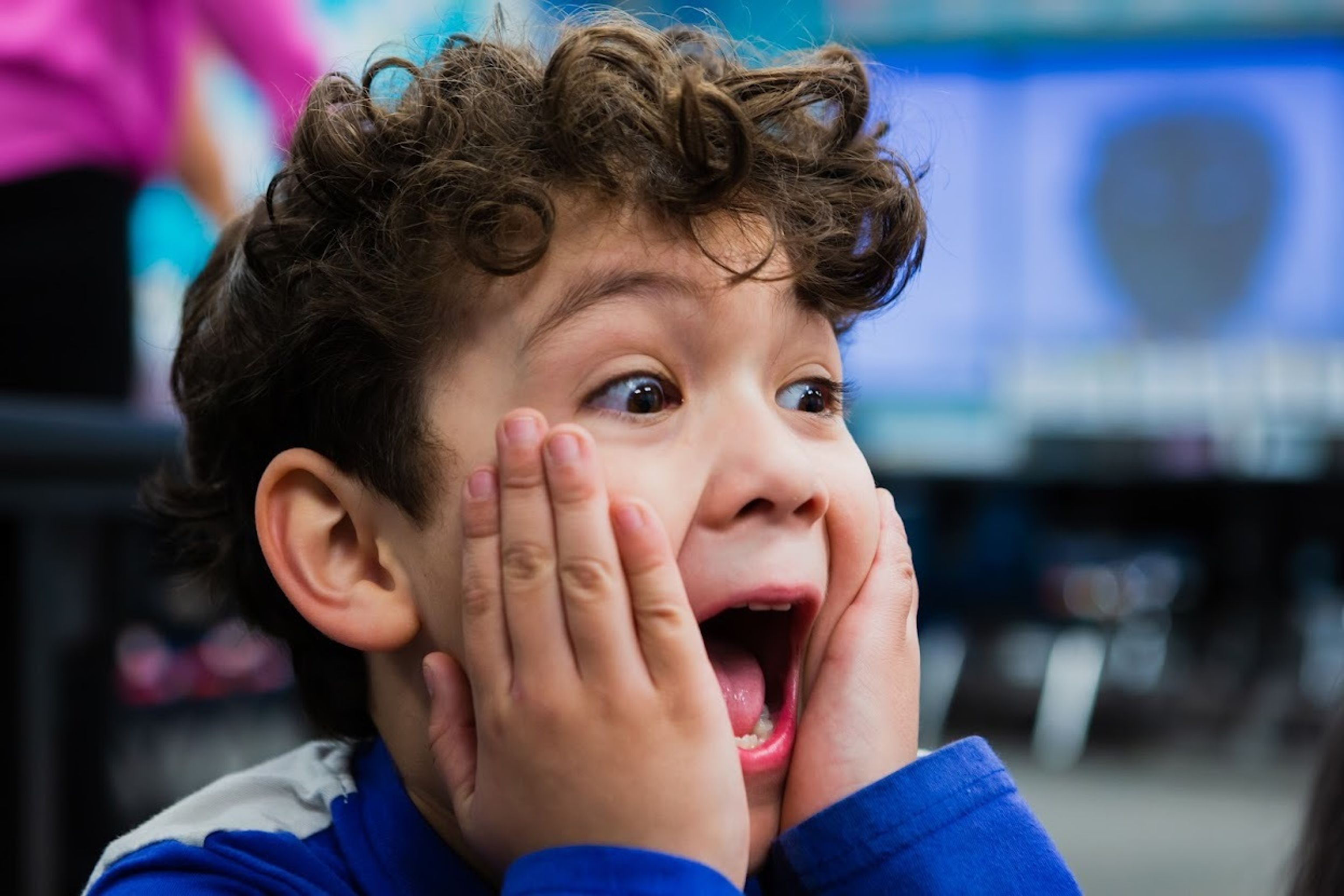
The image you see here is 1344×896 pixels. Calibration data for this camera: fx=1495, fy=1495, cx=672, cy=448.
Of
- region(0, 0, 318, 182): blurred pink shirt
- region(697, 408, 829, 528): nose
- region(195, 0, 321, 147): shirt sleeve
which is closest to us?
region(697, 408, 829, 528): nose

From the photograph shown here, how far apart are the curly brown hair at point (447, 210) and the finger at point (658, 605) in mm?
153

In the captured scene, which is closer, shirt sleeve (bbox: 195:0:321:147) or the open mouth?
the open mouth

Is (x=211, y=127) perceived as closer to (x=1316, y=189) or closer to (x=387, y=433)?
(x=387, y=433)

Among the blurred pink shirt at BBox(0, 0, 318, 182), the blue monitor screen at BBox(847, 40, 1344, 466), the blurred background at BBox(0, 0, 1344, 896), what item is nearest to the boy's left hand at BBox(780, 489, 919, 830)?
the blurred pink shirt at BBox(0, 0, 318, 182)

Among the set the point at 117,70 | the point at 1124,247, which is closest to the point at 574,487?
the point at 117,70

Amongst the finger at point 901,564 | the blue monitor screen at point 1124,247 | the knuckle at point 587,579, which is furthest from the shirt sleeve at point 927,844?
the blue monitor screen at point 1124,247

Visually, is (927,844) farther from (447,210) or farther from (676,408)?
(447,210)

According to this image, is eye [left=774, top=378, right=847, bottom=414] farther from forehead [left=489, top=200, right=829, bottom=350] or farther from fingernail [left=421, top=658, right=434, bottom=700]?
fingernail [left=421, top=658, right=434, bottom=700]

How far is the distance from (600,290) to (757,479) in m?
0.13

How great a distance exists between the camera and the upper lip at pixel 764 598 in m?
0.77

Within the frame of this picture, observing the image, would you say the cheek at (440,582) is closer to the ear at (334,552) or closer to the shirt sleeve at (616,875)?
the ear at (334,552)

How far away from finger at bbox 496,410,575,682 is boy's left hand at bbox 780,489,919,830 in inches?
7.8

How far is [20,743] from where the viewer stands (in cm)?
138

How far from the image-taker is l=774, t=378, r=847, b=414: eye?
848mm
